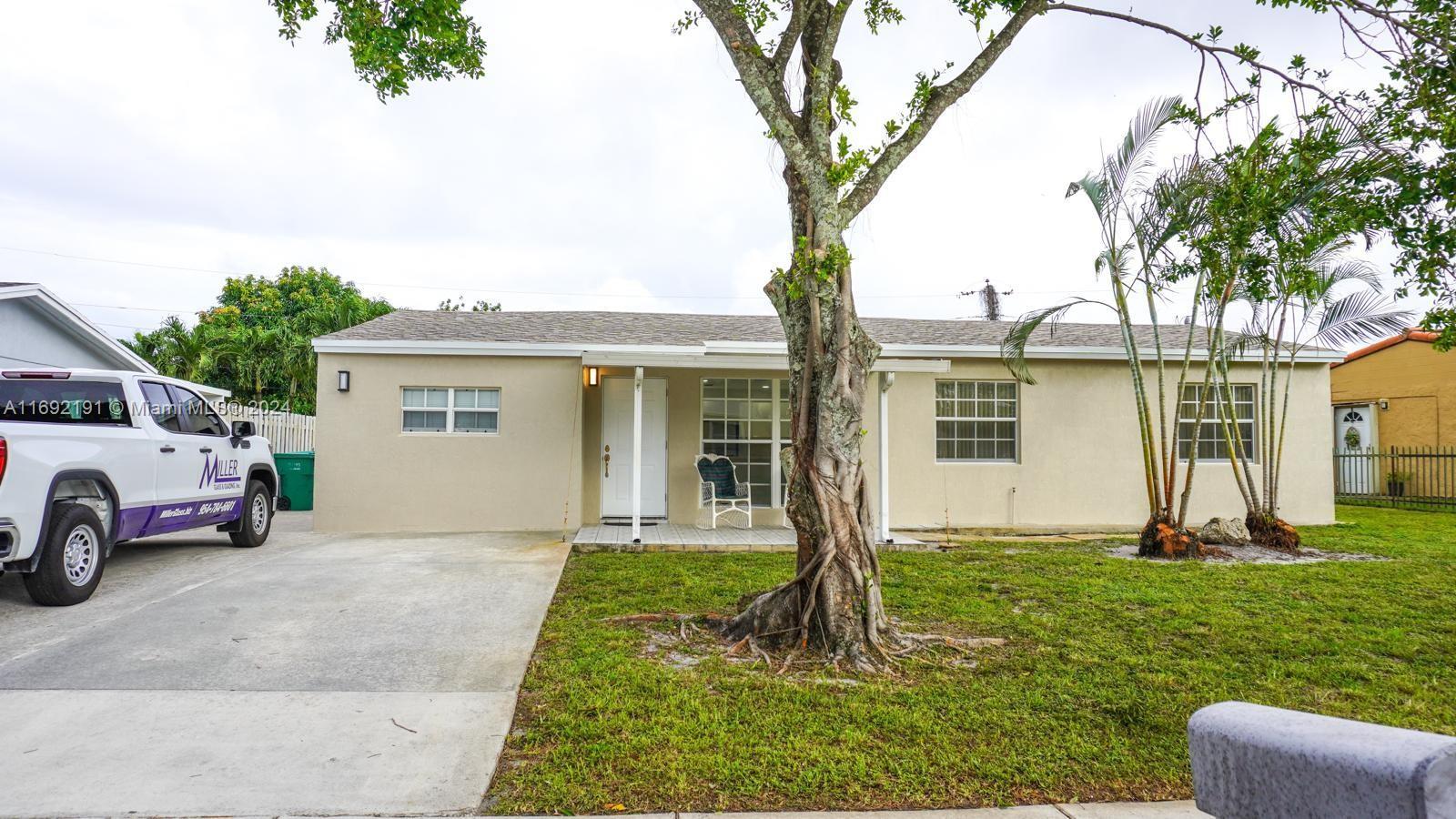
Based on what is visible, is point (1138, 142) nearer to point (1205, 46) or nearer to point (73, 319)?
point (1205, 46)

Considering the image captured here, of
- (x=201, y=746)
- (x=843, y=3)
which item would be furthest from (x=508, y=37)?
(x=201, y=746)

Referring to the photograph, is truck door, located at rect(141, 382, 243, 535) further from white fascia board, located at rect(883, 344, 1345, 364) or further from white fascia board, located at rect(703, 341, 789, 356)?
white fascia board, located at rect(883, 344, 1345, 364)

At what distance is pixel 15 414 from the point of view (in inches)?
268

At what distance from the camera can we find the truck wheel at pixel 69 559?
5.93 metres

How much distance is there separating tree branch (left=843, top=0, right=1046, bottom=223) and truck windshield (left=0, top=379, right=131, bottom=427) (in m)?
6.52

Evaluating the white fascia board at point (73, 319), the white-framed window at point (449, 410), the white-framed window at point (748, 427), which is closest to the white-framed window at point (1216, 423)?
the white-framed window at point (748, 427)

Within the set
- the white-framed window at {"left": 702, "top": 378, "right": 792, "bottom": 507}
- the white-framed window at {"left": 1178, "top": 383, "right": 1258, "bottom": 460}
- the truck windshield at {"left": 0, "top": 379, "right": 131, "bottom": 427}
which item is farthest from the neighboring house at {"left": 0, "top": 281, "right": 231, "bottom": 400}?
the white-framed window at {"left": 1178, "top": 383, "right": 1258, "bottom": 460}

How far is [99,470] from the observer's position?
6363 millimetres

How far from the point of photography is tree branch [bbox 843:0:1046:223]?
539 cm

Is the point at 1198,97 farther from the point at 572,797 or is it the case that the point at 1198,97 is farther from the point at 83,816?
the point at 83,816

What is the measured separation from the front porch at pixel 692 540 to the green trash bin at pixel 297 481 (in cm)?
A: 618

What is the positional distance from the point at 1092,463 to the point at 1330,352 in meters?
4.18

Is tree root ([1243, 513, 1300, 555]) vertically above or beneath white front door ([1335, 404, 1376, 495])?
beneath

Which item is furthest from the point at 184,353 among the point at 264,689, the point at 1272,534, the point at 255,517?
the point at 1272,534
